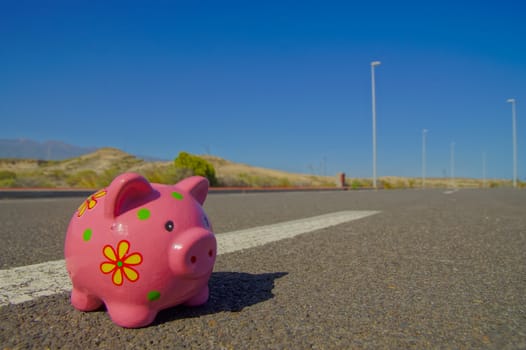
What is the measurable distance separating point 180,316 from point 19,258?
8.02ft

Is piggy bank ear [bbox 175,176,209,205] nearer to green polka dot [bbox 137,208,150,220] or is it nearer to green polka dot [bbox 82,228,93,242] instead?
green polka dot [bbox 137,208,150,220]

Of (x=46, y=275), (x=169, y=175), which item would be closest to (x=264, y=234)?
(x=46, y=275)

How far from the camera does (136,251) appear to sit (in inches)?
88.3

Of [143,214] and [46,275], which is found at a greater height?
[143,214]

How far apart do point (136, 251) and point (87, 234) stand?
305 mm

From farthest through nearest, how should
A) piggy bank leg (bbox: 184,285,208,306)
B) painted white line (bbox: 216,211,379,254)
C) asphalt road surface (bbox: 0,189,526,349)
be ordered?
painted white line (bbox: 216,211,379,254) < piggy bank leg (bbox: 184,285,208,306) < asphalt road surface (bbox: 0,189,526,349)

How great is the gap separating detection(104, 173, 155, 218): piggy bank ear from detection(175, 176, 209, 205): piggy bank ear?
1.09 ft

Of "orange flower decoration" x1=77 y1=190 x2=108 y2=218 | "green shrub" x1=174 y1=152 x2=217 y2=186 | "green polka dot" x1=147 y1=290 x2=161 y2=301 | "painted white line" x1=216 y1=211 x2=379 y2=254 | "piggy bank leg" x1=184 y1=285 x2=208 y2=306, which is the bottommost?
"painted white line" x1=216 y1=211 x2=379 y2=254

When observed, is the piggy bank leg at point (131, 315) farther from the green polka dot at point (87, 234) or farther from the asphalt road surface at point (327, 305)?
the green polka dot at point (87, 234)

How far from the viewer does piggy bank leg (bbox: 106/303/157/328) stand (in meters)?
2.28

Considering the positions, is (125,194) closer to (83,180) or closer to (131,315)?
(131,315)

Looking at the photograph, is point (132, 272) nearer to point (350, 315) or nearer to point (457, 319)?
point (350, 315)

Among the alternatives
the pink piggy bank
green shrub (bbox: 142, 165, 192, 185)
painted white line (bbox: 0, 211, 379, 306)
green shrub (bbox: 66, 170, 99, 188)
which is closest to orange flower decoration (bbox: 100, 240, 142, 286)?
the pink piggy bank

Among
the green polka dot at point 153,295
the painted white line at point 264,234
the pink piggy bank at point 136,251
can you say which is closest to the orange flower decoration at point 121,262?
the pink piggy bank at point 136,251
